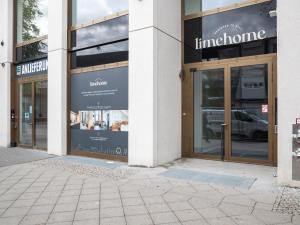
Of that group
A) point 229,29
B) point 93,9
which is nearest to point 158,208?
point 229,29

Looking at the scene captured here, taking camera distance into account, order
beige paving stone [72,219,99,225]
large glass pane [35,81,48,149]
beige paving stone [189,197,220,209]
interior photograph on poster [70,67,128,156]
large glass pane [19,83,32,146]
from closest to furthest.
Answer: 1. beige paving stone [72,219,99,225]
2. beige paving stone [189,197,220,209]
3. interior photograph on poster [70,67,128,156]
4. large glass pane [35,81,48,149]
5. large glass pane [19,83,32,146]

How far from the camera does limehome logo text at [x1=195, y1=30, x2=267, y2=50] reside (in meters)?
7.11

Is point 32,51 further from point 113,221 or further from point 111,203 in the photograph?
point 113,221

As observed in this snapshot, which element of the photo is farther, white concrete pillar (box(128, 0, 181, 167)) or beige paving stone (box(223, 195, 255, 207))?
white concrete pillar (box(128, 0, 181, 167))

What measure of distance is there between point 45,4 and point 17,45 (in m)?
1.84

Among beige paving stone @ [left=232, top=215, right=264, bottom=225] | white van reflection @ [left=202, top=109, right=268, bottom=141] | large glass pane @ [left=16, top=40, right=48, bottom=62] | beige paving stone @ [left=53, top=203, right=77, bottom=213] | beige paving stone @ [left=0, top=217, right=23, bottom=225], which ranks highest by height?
large glass pane @ [left=16, top=40, right=48, bottom=62]

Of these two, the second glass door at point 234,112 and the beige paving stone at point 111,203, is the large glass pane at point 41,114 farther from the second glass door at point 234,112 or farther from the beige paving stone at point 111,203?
the beige paving stone at point 111,203

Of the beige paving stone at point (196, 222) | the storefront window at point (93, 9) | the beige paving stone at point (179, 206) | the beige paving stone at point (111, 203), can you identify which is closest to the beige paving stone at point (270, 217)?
the beige paving stone at point (196, 222)

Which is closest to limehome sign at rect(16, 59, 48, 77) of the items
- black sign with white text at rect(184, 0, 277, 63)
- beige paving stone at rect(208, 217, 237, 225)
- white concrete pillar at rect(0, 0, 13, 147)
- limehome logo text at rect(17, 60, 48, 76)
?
limehome logo text at rect(17, 60, 48, 76)

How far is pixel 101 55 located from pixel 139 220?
556 centimetres

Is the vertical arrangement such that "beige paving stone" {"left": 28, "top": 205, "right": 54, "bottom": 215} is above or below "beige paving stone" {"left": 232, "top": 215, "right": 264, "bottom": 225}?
below

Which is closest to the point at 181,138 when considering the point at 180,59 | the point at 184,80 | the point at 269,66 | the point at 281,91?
the point at 184,80

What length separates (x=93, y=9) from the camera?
29.9 ft

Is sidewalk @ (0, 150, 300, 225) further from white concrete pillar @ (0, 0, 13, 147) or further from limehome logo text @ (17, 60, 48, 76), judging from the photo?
white concrete pillar @ (0, 0, 13, 147)
